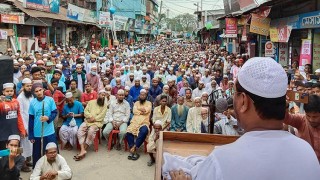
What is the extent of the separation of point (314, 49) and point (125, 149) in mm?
6234

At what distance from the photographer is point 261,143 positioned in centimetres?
127

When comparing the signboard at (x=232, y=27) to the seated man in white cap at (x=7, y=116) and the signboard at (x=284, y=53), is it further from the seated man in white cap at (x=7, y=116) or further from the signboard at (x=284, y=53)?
the seated man in white cap at (x=7, y=116)

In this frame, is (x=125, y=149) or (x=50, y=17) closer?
(x=125, y=149)

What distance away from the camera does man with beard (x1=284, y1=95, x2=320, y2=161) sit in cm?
Answer: 298

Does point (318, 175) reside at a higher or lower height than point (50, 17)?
lower

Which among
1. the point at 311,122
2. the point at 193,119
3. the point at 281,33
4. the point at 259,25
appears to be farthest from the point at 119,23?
the point at 311,122

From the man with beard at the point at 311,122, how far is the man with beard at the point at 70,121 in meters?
5.47

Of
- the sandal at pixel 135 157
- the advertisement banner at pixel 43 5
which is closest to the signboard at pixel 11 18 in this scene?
the advertisement banner at pixel 43 5

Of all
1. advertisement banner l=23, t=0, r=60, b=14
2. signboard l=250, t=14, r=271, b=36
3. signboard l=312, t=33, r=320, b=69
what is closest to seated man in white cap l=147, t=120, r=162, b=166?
signboard l=312, t=33, r=320, b=69

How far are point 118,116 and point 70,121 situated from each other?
1060 mm

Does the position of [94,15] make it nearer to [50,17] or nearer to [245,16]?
[50,17]

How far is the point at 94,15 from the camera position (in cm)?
3150

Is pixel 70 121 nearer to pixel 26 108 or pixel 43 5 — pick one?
pixel 26 108

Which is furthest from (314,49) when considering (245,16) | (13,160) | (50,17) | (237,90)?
(50,17)
